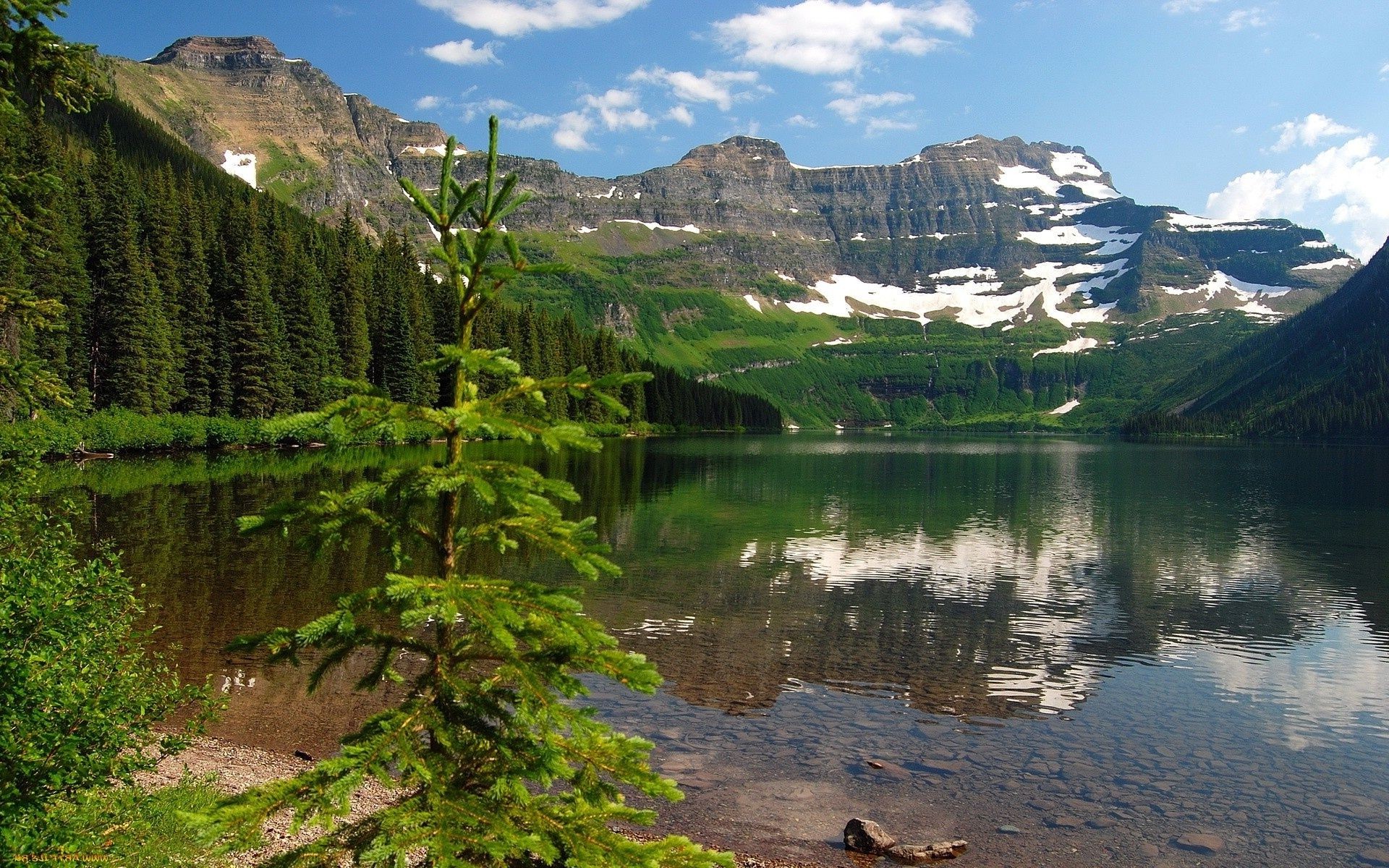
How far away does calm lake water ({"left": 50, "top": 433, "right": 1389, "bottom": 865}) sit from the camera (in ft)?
59.9

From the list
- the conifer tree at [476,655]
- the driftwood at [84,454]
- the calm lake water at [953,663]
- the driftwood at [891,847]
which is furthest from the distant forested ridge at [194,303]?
the conifer tree at [476,655]

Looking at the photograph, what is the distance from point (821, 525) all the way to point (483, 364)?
55.0 m

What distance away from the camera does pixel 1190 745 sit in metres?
22.4

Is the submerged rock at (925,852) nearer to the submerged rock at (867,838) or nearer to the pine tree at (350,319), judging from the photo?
the submerged rock at (867,838)

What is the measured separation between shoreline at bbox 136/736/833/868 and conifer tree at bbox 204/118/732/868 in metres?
7.66

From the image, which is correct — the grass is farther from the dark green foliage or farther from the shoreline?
the shoreline

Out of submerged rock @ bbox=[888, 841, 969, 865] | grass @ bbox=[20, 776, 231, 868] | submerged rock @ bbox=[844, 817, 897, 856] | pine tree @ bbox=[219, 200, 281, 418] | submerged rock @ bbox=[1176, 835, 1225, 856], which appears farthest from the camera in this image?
pine tree @ bbox=[219, 200, 281, 418]

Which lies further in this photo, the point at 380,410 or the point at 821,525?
the point at 821,525

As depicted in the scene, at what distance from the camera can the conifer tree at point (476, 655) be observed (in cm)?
652

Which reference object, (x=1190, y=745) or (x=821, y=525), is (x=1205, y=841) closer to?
(x=1190, y=745)

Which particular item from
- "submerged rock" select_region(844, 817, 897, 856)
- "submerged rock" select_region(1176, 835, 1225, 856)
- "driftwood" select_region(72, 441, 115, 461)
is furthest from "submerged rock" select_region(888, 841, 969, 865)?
"driftwood" select_region(72, 441, 115, 461)

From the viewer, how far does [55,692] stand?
9.66 m

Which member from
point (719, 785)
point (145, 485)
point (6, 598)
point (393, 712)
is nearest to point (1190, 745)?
point (719, 785)

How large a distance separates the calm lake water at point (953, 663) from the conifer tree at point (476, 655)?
10311mm
